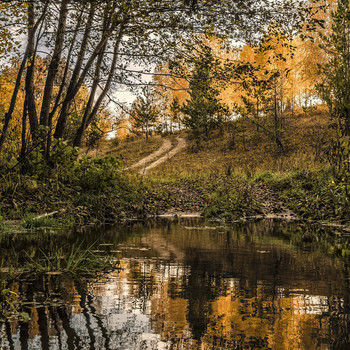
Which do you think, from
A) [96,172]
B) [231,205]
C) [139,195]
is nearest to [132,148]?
[139,195]

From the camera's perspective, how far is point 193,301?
3.40m

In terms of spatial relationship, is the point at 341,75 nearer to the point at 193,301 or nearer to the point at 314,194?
the point at 314,194

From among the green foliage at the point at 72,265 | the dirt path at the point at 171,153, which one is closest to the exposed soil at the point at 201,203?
the green foliage at the point at 72,265

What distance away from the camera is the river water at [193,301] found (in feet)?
8.30

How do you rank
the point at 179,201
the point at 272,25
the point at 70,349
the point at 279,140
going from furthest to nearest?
1. the point at 279,140
2. the point at 179,201
3. the point at 272,25
4. the point at 70,349

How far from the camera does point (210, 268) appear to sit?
4895mm

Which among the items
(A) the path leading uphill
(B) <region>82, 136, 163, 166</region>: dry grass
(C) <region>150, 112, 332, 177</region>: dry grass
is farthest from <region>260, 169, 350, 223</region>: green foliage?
(B) <region>82, 136, 163, 166</region>: dry grass

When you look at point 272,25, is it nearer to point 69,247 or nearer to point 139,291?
point 69,247

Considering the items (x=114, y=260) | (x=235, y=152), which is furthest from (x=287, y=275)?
(x=235, y=152)

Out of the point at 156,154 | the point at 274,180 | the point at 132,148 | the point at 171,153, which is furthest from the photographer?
the point at 132,148

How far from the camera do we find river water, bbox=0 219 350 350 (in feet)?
8.30

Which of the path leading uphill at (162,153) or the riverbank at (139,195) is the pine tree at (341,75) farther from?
the path leading uphill at (162,153)

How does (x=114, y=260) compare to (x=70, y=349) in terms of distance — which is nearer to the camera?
(x=70, y=349)

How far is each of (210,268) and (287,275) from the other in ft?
2.86
